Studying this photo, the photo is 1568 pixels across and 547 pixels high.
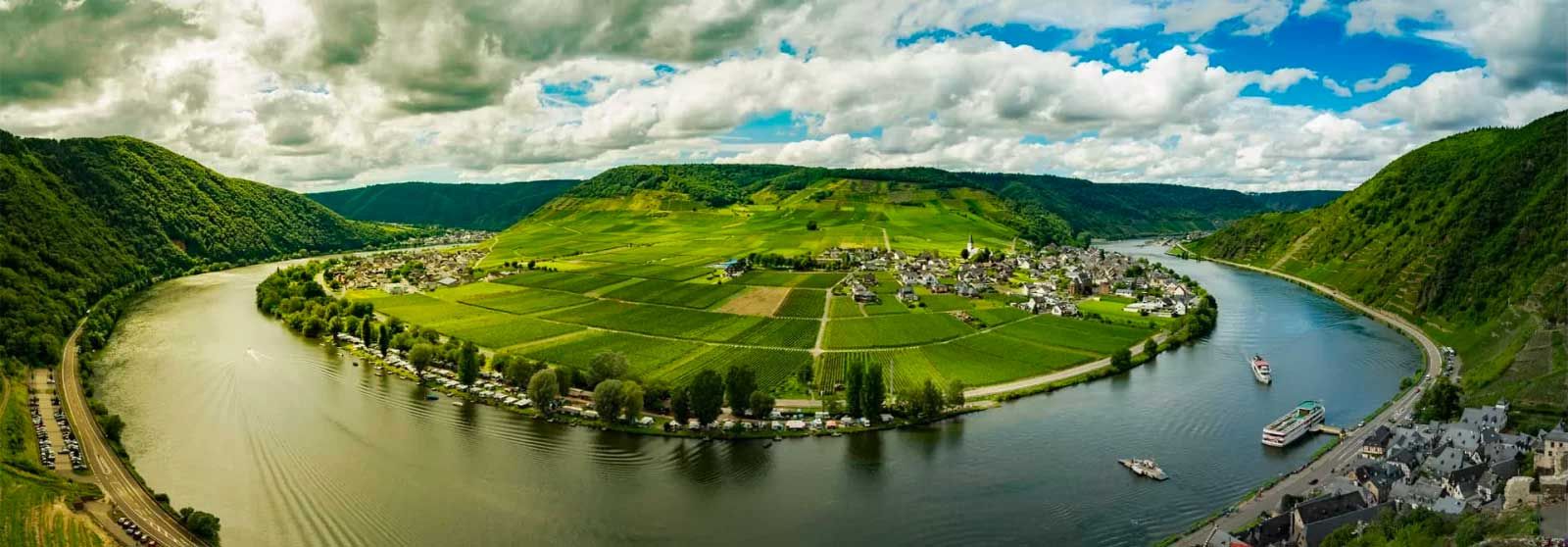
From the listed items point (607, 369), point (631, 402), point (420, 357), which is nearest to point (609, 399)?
point (631, 402)

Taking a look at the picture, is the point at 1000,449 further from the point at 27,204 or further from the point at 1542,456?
the point at 27,204

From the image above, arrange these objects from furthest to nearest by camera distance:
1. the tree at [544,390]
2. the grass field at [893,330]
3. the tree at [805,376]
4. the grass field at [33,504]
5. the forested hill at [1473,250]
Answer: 1. the grass field at [893,330]
2. the tree at [805,376]
3. the tree at [544,390]
4. the forested hill at [1473,250]
5. the grass field at [33,504]

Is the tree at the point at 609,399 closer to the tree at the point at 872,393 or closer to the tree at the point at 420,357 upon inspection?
the tree at the point at 872,393

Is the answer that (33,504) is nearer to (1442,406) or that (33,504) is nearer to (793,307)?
(793,307)

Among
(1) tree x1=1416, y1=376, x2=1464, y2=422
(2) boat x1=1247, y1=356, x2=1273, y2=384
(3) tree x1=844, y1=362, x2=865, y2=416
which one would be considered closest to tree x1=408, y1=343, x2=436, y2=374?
(3) tree x1=844, y1=362, x2=865, y2=416

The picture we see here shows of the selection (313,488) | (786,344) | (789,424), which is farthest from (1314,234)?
(313,488)

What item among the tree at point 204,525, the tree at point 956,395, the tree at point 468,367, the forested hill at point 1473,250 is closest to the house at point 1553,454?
the forested hill at point 1473,250

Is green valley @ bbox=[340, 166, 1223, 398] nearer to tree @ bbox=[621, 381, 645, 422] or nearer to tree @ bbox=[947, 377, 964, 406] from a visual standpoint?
tree @ bbox=[947, 377, 964, 406]
